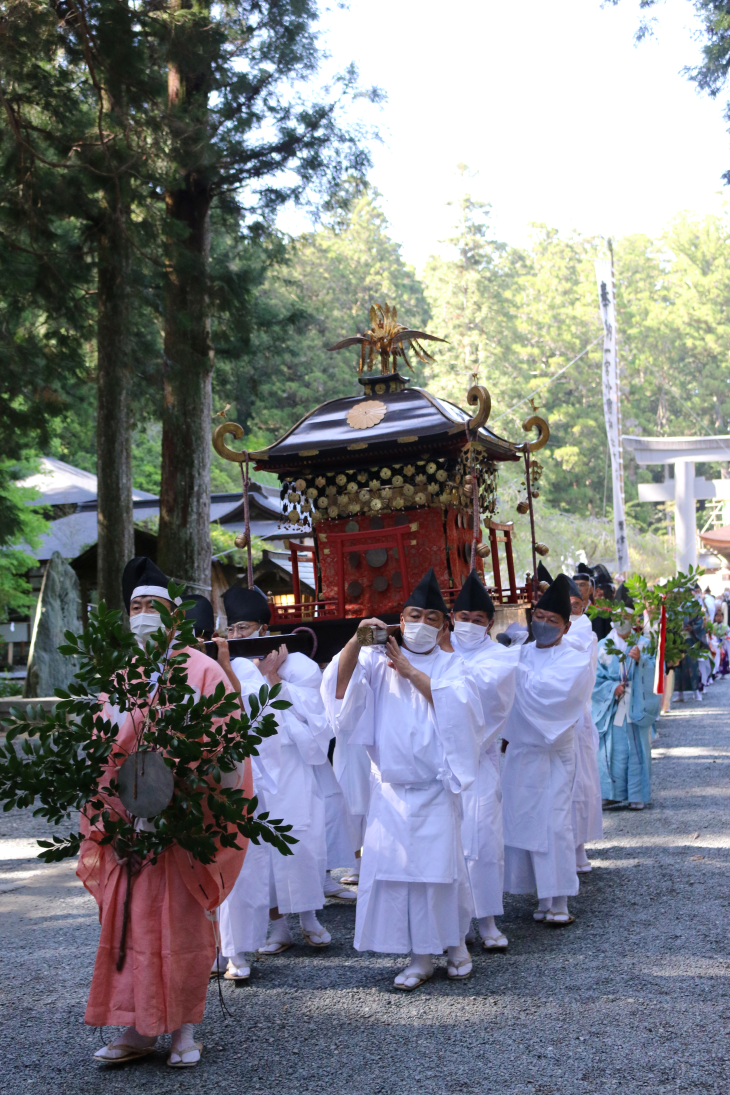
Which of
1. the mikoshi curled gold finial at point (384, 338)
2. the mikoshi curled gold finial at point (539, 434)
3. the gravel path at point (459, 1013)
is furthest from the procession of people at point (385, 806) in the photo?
the mikoshi curled gold finial at point (384, 338)

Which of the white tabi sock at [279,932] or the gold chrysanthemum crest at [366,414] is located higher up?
the gold chrysanthemum crest at [366,414]

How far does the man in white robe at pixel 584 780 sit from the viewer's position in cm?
594

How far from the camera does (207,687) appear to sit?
3.70m

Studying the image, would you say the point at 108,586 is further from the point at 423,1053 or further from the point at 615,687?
the point at 423,1053

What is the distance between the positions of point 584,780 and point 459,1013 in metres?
2.42

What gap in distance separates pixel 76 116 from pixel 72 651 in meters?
7.56

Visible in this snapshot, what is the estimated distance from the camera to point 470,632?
16.8 feet

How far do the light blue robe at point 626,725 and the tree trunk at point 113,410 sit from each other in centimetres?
460

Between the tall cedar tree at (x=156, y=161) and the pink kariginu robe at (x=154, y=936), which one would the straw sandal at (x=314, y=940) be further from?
the tall cedar tree at (x=156, y=161)

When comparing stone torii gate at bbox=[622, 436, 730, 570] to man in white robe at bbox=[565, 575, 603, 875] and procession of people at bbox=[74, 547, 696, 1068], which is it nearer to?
man in white robe at bbox=[565, 575, 603, 875]

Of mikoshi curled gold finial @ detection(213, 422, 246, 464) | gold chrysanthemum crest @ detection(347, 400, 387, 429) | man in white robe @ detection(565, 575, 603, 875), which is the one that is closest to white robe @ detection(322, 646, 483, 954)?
man in white robe @ detection(565, 575, 603, 875)

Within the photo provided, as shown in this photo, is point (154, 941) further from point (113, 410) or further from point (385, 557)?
point (113, 410)

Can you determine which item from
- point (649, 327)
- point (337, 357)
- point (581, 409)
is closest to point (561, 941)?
point (337, 357)

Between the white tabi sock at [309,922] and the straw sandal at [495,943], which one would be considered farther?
the white tabi sock at [309,922]
